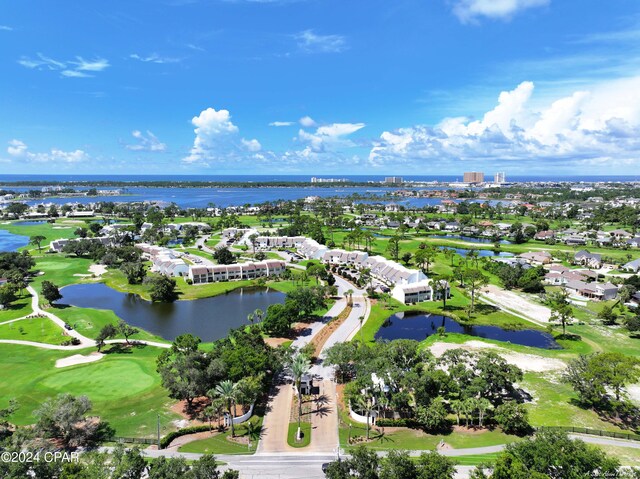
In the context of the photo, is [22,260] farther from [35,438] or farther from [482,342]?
[482,342]

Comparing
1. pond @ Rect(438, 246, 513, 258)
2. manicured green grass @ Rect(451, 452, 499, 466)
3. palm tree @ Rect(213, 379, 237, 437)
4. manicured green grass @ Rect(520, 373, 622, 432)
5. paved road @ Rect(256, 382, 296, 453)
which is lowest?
manicured green grass @ Rect(520, 373, 622, 432)

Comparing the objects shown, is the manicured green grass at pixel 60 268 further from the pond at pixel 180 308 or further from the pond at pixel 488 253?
the pond at pixel 488 253

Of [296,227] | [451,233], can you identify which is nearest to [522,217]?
[451,233]

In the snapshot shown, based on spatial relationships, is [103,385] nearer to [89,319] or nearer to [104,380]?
[104,380]

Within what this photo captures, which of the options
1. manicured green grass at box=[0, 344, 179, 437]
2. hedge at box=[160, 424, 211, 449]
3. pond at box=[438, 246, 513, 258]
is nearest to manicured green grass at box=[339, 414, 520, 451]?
hedge at box=[160, 424, 211, 449]

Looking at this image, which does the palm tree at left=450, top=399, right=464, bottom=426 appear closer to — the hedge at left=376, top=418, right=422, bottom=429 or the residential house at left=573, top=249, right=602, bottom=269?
the hedge at left=376, top=418, right=422, bottom=429

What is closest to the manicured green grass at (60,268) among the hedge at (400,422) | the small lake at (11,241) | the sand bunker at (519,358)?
the small lake at (11,241)
